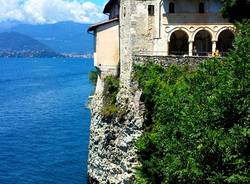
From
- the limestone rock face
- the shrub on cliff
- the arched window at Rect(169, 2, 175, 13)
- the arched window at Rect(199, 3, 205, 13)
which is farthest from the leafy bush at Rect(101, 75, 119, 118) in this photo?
the shrub on cliff

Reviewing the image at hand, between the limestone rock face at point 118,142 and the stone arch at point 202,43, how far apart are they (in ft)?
26.8

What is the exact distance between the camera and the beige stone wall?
42906 millimetres

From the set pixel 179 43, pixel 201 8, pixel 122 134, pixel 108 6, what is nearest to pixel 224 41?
pixel 179 43

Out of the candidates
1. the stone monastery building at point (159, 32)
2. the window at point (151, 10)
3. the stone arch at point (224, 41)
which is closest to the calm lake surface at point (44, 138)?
the stone monastery building at point (159, 32)

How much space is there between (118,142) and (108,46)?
9.14 metres

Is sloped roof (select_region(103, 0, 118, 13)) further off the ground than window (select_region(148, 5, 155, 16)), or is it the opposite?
sloped roof (select_region(103, 0, 118, 13))

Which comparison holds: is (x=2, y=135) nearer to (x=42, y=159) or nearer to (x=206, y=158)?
(x=42, y=159)

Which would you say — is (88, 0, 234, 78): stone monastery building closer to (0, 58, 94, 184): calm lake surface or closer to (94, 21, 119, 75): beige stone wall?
(94, 21, 119, 75): beige stone wall

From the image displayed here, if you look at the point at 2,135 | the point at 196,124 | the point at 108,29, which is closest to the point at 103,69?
the point at 108,29

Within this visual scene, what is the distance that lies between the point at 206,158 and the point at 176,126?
415 cm

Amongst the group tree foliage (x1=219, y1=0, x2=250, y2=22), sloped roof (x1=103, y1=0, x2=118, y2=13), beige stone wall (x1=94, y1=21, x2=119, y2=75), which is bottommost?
beige stone wall (x1=94, y1=21, x2=119, y2=75)

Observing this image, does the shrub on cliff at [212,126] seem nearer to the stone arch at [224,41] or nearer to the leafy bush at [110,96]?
the leafy bush at [110,96]

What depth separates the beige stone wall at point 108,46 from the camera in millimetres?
42906

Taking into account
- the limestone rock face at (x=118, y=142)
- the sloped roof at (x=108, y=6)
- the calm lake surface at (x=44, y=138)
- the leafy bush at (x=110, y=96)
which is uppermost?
the sloped roof at (x=108, y=6)
